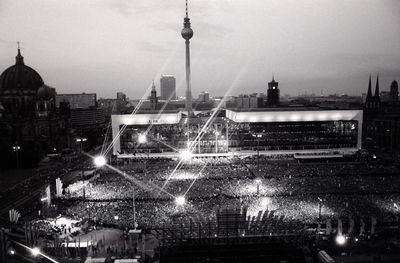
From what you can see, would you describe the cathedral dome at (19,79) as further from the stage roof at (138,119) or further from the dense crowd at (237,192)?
the dense crowd at (237,192)

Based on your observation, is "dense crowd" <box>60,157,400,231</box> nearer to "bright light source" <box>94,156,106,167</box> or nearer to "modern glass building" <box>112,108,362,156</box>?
"bright light source" <box>94,156,106,167</box>

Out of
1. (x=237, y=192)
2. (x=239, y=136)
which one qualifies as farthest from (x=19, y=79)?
(x=237, y=192)

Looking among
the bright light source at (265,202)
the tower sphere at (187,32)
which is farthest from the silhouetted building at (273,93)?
the bright light source at (265,202)

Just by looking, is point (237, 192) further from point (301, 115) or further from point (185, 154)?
point (301, 115)

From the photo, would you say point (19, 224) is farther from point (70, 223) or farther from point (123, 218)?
point (123, 218)

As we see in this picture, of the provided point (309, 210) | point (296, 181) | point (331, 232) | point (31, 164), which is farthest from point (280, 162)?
point (31, 164)

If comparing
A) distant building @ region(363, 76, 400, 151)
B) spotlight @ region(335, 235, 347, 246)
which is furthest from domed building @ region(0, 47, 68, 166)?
distant building @ region(363, 76, 400, 151)
